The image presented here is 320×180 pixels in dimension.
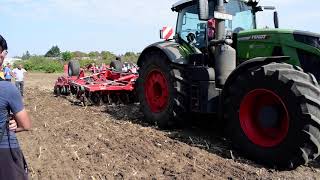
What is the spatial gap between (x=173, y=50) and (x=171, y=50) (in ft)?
0.12

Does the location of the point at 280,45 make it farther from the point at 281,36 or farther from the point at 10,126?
the point at 10,126

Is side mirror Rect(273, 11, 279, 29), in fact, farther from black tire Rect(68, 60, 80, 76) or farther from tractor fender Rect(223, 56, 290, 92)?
black tire Rect(68, 60, 80, 76)

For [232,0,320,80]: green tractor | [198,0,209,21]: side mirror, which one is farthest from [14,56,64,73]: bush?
[198,0,209,21]: side mirror

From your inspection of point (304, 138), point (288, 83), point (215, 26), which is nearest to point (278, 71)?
point (288, 83)

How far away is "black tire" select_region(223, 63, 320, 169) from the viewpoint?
16.0ft

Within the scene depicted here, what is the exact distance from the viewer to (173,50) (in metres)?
7.43

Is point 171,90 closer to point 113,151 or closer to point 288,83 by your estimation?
point 113,151

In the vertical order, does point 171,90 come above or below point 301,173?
above

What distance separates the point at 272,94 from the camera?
5359 millimetres

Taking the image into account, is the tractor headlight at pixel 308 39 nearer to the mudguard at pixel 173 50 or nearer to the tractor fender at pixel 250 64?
the tractor fender at pixel 250 64

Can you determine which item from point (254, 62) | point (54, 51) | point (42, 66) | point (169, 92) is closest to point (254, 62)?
point (254, 62)

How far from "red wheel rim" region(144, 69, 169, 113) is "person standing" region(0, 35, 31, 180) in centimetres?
444

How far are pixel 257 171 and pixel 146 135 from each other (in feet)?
7.32

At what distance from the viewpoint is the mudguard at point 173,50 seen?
726 cm
